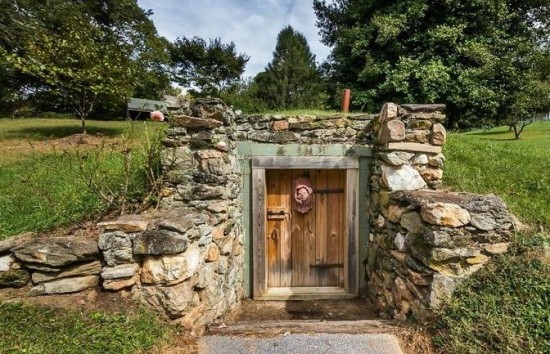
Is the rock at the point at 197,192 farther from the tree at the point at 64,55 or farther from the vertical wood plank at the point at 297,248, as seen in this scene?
the tree at the point at 64,55

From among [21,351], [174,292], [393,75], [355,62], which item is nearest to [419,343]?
[174,292]

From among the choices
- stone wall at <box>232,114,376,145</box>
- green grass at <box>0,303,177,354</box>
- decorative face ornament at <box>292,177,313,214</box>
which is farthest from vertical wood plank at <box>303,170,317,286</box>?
green grass at <box>0,303,177,354</box>

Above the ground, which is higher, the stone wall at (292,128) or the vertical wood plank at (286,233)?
the stone wall at (292,128)

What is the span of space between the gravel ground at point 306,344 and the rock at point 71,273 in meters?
0.96

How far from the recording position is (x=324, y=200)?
4.02 m

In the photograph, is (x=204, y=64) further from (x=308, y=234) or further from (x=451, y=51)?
(x=308, y=234)

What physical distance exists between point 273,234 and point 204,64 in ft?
60.9

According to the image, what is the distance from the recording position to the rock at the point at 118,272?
207cm

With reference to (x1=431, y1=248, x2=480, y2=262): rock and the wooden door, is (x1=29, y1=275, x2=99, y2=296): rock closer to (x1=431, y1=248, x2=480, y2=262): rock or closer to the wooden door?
the wooden door

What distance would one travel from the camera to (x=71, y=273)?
80.9 inches

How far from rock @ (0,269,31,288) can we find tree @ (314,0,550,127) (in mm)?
9002

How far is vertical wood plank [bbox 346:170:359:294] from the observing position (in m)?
3.70

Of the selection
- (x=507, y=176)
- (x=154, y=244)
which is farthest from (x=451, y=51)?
(x=154, y=244)

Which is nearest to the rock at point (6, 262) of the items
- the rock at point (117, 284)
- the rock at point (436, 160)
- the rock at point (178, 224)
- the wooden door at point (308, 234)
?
the rock at point (117, 284)
